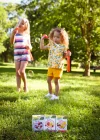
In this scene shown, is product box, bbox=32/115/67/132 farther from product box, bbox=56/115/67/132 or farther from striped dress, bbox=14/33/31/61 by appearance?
striped dress, bbox=14/33/31/61

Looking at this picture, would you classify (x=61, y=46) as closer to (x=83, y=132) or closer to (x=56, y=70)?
(x=56, y=70)

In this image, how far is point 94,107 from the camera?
6352 mm

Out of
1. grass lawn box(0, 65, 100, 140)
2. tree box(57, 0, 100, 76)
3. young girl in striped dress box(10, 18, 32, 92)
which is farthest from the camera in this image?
tree box(57, 0, 100, 76)

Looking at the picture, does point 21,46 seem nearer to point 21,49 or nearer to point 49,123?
point 21,49

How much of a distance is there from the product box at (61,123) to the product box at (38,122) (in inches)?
8.3

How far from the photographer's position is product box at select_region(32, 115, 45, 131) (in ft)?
14.1

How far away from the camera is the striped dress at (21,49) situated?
8.03m

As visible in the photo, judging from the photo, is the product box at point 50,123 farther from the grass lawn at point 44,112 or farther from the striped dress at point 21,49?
the striped dress at point 21,49

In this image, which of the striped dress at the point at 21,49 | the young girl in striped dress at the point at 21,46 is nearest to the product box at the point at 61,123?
the young girl in striped dress at the point at 21,46

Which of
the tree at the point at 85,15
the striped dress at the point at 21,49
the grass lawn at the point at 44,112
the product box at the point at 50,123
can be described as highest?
the tree at the point at 85,15

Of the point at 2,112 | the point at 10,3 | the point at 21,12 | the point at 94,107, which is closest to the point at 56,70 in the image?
the point at 94,107

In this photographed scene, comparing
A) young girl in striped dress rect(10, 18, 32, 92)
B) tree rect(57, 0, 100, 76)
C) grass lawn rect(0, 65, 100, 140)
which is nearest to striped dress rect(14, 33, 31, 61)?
young girl in striped dress rect(10, 18, 32, 92)

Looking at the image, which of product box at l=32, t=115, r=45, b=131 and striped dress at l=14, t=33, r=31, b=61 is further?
striped dress at l=14, t=33, r=31, b=61

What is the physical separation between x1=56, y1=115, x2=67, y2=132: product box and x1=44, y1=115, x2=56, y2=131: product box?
0.14 feet
